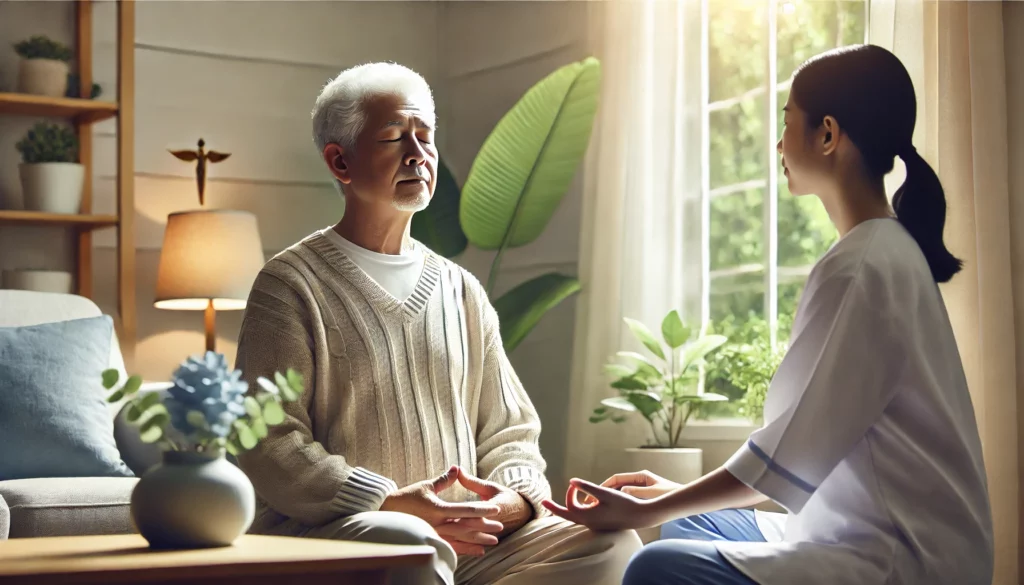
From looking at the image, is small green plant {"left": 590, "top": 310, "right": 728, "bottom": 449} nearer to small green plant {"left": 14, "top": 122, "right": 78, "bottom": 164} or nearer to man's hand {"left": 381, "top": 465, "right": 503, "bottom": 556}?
man's hand {"left": 381, "top": 465, "right": 503, "bottom": 556}

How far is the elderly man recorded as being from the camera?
1797 millimetres

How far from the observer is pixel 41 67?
3873 mm

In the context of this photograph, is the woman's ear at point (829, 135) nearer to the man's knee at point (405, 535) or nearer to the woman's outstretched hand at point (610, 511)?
the woman's outstretched hand at point (610, 511)

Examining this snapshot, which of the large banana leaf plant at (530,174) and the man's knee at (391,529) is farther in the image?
the large banana leaf plant at (530,174)

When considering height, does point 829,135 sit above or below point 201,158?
below

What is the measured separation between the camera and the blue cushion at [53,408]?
2742mm

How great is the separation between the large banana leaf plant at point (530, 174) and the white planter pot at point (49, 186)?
1332 millimetres

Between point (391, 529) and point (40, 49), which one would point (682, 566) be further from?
point (40, 49)

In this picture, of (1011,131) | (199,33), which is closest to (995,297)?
(1011,131)

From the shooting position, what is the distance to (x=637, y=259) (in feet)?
12.3

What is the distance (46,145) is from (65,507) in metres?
1.74

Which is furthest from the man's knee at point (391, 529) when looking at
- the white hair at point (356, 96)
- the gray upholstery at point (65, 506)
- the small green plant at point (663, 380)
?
the small green plant at point (663, 380)

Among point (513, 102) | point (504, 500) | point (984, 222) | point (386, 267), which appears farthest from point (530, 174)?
point (504, 500)

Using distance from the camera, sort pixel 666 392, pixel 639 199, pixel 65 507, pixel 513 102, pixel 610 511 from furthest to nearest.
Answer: pixel 513 102 → pixel 639 199 → pixel 666 392 → pixel 65 507 → pixel 610 511
